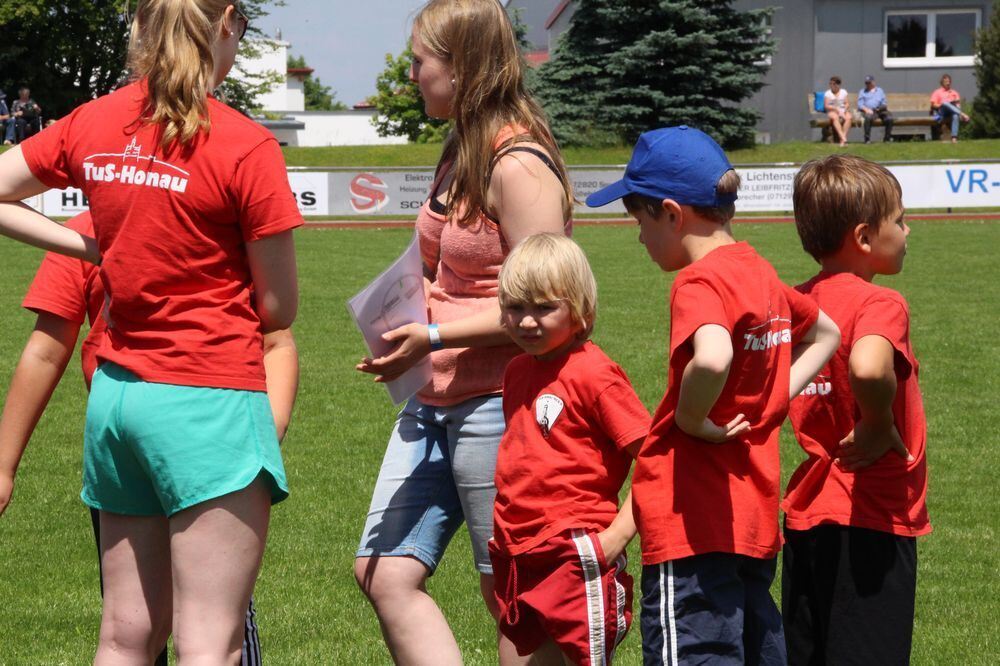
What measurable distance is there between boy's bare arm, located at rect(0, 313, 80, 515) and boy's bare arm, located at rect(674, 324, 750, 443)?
1.58 m

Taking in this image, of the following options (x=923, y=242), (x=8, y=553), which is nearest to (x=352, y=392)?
(x=8, y=553)

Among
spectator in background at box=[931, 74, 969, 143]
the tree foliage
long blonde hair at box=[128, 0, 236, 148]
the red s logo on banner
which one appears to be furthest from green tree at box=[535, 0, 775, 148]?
long blonde hair at box=[128, 0, 236, 148]

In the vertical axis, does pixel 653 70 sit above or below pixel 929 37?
below

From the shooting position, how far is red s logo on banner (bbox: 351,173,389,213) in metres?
26.6

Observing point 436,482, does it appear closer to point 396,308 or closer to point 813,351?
point 396,308

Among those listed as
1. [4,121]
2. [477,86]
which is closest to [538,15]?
[4,121]

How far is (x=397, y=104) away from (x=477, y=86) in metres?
78.7

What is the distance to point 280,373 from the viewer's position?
3041mm

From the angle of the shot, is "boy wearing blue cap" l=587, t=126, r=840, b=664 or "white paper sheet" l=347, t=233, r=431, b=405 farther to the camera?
"white paper sheet" l=347, t=233, r=431, b=405

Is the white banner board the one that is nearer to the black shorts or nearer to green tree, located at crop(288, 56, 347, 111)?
the black shorts

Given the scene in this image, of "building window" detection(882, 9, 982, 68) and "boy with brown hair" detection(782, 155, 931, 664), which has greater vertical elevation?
"building window" detection(882, 9, 982, 68)

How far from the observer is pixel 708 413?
9.03 ft

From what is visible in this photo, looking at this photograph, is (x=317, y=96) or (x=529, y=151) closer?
(x=529, y=151)

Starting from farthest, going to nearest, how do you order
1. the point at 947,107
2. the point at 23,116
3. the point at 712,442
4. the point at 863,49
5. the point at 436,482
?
1. the point at 863,49
2. the point at 947,107
3. the point at 23,116
4. the point at 436,482
5. the point at 712,442
